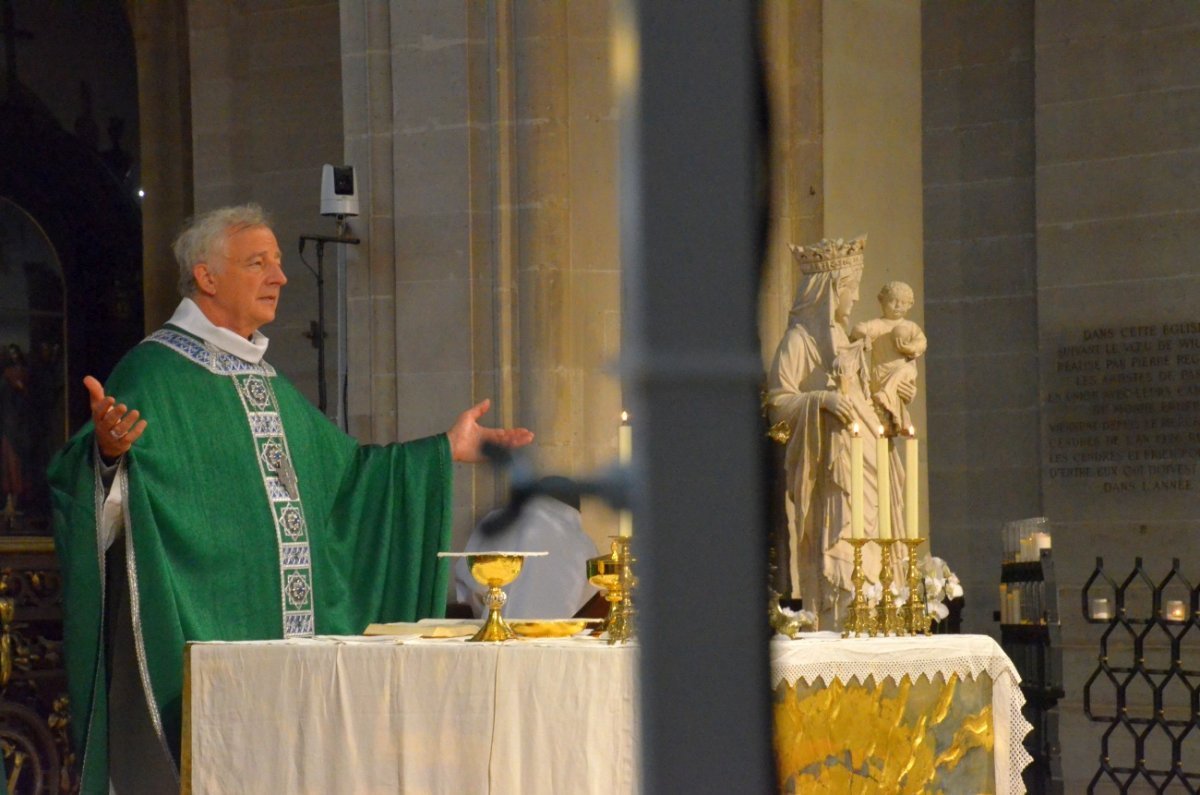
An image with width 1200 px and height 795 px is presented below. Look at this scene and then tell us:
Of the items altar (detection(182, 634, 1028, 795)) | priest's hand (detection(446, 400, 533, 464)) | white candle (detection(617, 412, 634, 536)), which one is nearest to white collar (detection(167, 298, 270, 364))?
priest's hand (detection(446, 400, 533, 464))

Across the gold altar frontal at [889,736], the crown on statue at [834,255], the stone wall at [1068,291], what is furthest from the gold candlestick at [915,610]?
the stone wall at [1068,291]

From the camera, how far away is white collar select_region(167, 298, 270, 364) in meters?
6.67

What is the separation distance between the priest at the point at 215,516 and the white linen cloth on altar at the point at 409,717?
0.74 metres

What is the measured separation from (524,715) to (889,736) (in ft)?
3.42

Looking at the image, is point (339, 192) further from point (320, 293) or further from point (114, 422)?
point (114, 422)

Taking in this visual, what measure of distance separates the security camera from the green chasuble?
316 cm

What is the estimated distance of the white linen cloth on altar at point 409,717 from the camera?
4.84 meters

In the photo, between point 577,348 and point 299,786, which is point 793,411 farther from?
point 299,786

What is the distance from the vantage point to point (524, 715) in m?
4.91

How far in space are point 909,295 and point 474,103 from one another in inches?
95.7

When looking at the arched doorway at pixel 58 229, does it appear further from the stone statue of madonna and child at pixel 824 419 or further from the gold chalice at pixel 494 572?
the gold chalice at pixel 494 572

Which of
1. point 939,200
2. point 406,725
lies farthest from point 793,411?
point 939,200

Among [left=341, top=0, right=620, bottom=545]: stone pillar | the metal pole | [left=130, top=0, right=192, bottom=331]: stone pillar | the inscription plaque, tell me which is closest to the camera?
the metal pole

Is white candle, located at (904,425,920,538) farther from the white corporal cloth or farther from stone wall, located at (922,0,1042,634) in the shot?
stone wall, located at (922,0,1042,634)
